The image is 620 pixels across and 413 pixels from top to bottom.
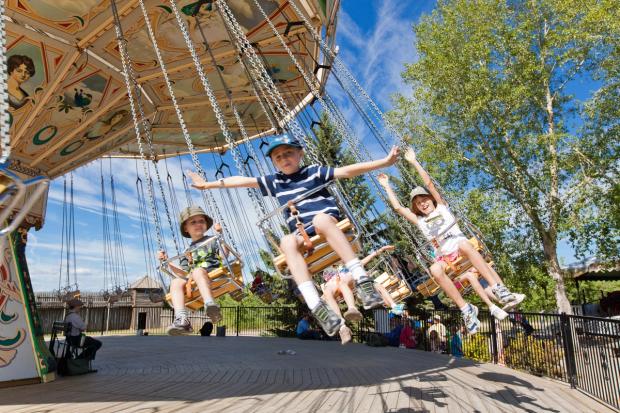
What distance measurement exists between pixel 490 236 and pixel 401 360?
28.5ft

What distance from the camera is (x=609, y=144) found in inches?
613

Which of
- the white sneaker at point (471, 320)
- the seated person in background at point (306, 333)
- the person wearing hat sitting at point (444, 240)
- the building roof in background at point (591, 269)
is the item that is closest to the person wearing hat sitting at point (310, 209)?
the person wearing hat sitting at point (444, 240)

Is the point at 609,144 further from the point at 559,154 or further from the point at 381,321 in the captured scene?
the point at 381,321

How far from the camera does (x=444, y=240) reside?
4.57 m

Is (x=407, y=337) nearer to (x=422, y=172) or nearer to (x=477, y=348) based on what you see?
(x=477, y=348)

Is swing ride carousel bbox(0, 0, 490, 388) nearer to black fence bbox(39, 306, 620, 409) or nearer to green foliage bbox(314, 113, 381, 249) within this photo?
black fence bbox(39, 306, 620, 409)

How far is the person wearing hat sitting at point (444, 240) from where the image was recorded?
4062 mm

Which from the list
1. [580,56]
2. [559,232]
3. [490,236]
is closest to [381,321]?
[490,236]

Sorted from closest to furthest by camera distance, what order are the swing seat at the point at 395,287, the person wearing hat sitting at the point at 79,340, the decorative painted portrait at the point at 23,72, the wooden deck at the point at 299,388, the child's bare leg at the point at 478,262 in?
the child's bare leg at the point at 478,262 → the wooden deck at the point at 299,388 → the swing seat at the point at 395,287 → the person wearing hat sitting at the point at 79,340 → the decorative painted portrait at the point at 23,72

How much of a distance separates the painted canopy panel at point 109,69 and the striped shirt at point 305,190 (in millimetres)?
5864

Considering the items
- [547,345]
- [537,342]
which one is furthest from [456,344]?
[547,345]

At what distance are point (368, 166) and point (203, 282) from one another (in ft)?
6.00

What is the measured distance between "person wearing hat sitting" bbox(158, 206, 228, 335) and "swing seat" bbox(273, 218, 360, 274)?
794 millimetres

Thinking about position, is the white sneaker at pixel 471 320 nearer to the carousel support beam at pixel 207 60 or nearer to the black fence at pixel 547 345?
the black fence at pixel 547 345
